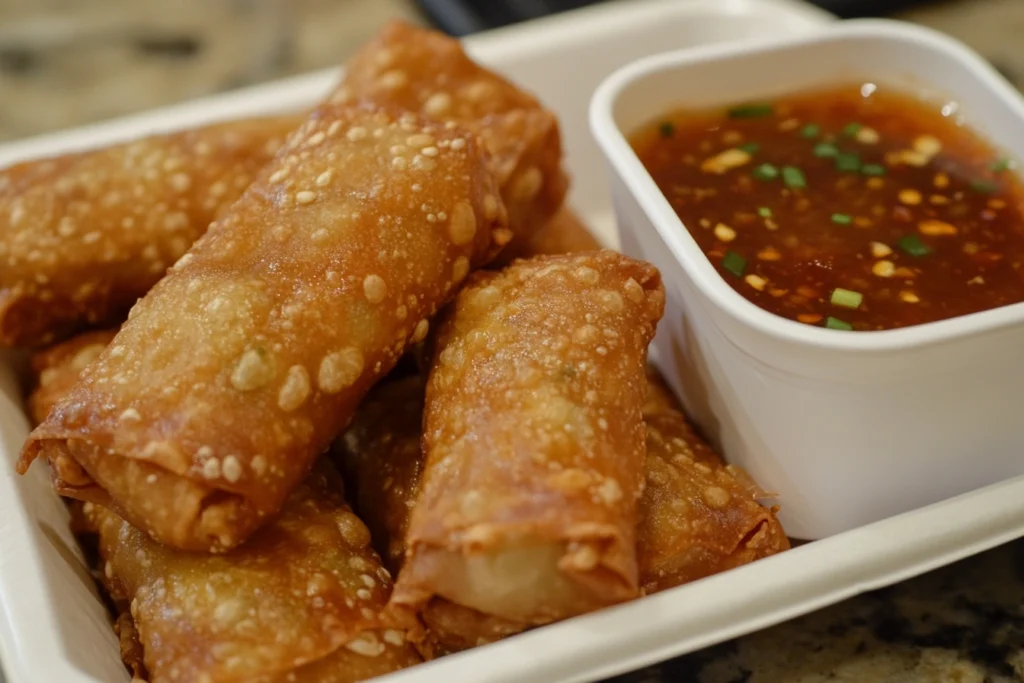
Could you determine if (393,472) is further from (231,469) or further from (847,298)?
(847,298)

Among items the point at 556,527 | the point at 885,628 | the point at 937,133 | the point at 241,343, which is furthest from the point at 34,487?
the point at 937,133

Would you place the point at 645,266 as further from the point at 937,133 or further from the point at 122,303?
the point at 122,303

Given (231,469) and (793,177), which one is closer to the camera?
(231,469)

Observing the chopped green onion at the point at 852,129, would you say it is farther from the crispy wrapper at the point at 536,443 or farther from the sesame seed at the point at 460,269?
the sesame seed at the point at 460,269

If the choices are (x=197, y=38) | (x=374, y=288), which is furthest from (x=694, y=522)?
(x=197, y=38)

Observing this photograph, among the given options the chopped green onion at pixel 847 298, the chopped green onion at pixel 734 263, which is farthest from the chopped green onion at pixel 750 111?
the chopped green onion at pixel 847 298

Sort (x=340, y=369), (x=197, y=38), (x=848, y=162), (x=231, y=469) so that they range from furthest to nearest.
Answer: (x=197, y=38)
(x=848, y=162)
(x=340, y=369)
(x=231, y=469)

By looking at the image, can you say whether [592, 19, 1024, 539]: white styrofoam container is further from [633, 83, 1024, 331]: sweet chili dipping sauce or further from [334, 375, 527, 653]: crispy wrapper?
[334, 375, 527, 653]: crispy wrapper

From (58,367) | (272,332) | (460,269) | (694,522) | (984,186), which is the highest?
(272,332)
